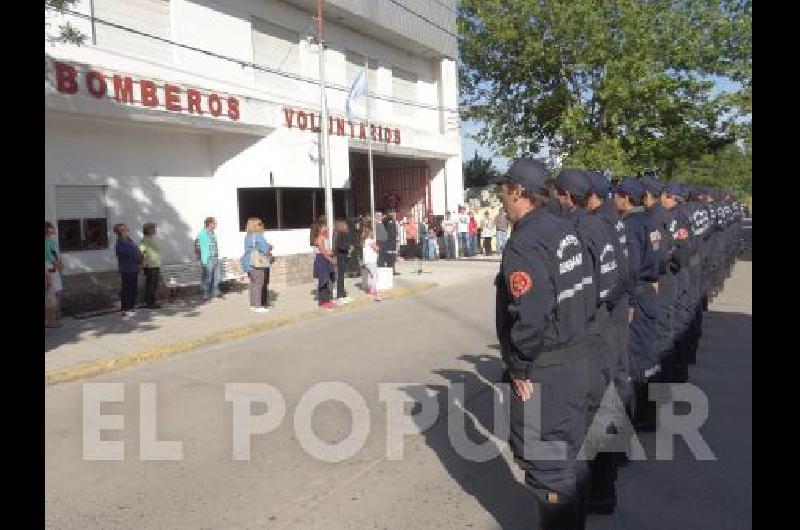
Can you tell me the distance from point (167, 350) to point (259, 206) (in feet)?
25.0

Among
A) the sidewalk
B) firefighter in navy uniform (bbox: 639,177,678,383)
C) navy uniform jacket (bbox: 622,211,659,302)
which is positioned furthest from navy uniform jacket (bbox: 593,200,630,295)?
the sidewalk

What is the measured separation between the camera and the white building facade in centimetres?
1276

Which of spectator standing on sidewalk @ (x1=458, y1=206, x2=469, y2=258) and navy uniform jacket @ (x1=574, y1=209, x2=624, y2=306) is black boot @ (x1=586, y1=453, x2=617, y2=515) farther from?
spectator standing on sidewalk @ (x1=458, y1=206, x2=469, y2=258)

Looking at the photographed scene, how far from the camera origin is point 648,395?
5.70 m

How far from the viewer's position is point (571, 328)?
3.35m

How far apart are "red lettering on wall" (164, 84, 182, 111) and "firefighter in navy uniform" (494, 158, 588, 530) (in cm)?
1208

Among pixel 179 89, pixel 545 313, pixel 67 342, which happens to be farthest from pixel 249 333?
pixel 545 313

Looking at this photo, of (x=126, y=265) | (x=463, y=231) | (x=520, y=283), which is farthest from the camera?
(x=463, y=231)

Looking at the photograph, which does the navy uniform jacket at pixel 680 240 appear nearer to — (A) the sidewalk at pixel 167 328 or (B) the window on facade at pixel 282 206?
(A) the sidewalk at pixel 167 328

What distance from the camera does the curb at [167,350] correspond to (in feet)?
26.7

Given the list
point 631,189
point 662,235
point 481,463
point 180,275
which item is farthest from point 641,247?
point 180,275

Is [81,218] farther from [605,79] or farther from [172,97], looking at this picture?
[605,79]

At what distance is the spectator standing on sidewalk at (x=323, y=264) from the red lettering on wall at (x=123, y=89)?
167 inches
